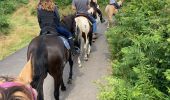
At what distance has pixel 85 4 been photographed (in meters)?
10.4

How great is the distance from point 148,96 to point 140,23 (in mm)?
3778

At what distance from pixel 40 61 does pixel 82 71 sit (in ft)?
12.2

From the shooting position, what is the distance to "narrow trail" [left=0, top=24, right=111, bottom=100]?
838 centimetres

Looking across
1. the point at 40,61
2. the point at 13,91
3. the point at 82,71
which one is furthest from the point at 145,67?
the point at 82,71

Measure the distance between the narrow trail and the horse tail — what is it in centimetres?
175

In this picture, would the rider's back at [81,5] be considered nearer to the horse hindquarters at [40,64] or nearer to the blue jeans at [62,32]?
the blue jeans at [62,32]

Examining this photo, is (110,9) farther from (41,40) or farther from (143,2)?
(41,40)

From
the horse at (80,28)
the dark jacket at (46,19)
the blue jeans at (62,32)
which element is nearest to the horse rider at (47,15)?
the dark jacket at (46,19)

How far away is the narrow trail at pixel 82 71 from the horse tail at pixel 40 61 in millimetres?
1753

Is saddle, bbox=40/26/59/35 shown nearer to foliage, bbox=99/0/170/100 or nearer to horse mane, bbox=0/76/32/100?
foliage, bbox=99/0/170/100

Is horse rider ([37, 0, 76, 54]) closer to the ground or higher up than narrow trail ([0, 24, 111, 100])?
higher up

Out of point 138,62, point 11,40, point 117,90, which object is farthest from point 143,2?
point 11,40

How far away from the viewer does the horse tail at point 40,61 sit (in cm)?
602

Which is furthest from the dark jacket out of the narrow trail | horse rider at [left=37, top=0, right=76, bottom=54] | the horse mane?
the horse mane
